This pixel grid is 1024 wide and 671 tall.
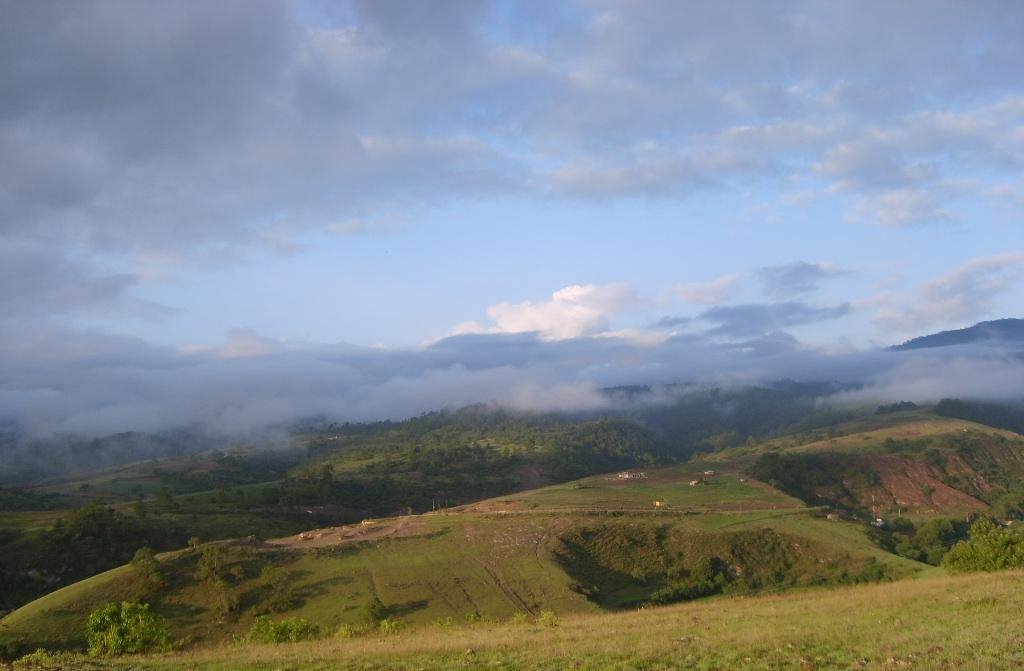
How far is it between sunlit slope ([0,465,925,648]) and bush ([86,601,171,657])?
354 inches

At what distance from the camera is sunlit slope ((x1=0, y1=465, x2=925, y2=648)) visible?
59250 millimetres

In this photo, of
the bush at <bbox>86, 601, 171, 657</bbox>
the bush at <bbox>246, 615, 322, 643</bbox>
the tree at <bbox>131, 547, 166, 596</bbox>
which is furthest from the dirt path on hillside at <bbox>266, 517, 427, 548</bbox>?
the bush at <bbox>86, 601, 171, 657</bbox>

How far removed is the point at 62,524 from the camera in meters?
92.4

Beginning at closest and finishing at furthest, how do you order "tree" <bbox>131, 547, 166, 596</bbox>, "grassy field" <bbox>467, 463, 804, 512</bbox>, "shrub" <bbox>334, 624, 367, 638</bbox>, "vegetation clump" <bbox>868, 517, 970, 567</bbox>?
"shrub" <bbox>334, 624, 367, 638</bbox> → "tree" <bbox>131, 547, 166, 596</bbox> → "vegetation clump" <bbox>868, 517, 970, 567</bbox> → "grassy field" <bbox>467, 463, 804, 512</bbox>

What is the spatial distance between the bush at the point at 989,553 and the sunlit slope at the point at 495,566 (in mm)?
18822

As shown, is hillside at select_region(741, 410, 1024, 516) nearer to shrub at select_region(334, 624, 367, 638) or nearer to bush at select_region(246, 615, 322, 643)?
shrub at select_region(334, 624, 367, 638)

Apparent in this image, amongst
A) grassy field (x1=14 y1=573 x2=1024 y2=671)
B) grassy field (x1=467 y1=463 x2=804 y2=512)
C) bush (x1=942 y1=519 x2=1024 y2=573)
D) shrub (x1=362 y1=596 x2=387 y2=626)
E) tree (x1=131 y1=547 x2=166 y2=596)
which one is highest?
grassy field (x1=14 y1=573 x2=1024 y2=671)

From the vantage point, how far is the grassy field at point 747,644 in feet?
67.6

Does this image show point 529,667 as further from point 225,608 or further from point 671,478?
point 671,478

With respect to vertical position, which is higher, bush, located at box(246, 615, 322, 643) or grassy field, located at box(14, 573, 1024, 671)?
grassy field, located at box(14, 573, 1024, 671)

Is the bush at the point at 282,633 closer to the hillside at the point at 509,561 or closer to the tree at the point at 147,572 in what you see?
the hillside at the point at 509,561

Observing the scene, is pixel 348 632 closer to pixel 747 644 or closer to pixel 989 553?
pixel 747 644

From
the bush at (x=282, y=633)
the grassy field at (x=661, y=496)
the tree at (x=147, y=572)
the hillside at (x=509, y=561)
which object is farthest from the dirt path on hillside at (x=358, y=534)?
the bush at (x=282, y=633)

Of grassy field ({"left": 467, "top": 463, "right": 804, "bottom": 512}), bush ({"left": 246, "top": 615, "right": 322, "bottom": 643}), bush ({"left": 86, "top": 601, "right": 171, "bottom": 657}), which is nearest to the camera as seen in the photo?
bush ({"left": 86, "top": 601, "right": 171, "bottom": 657})
